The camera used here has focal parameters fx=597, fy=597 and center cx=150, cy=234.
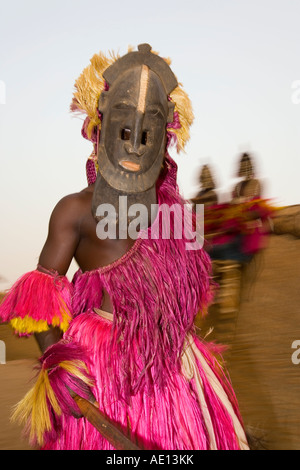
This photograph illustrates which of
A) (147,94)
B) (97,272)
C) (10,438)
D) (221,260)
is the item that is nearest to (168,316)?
(97,272)

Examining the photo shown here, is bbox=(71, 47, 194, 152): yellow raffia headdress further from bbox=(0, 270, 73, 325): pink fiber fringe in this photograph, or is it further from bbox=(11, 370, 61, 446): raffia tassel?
bbox=(11, 370, 61, 446): raffia tassel

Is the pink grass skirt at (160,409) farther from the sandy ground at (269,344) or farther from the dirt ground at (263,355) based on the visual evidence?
the sandy ground at (269,344)

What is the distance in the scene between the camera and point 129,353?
2.19 metres

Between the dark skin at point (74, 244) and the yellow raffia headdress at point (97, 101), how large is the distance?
0.32 metres

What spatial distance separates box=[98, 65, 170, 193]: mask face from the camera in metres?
2.25

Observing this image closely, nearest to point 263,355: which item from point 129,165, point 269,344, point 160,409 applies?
point 269,344

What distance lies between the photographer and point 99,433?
2121mm

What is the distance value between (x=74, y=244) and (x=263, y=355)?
4756mm

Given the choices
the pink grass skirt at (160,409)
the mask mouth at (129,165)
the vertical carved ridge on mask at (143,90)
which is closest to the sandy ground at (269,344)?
the pink grass skirt at (160,409)

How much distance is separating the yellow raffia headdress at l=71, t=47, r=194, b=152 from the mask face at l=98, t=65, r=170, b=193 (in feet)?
0.22

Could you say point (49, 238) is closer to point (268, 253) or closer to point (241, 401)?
point (241, 401)

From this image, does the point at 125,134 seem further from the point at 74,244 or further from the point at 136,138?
the point at 74,244

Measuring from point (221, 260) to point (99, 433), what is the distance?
4076mm

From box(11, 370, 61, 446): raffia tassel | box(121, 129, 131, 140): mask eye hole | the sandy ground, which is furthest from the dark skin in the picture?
the sandy ground
